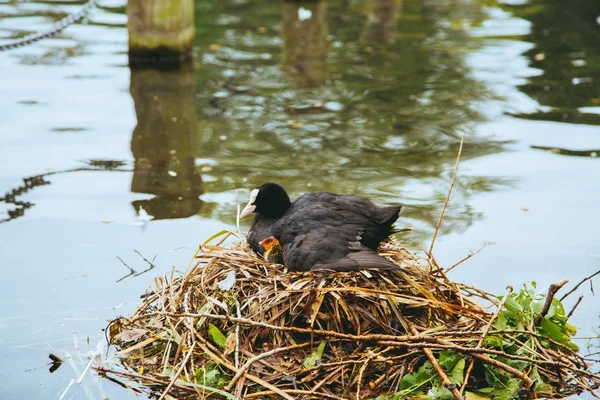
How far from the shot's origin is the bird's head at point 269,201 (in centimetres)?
536

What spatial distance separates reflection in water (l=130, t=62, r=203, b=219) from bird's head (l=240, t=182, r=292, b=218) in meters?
1.64

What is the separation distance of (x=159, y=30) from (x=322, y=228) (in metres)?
6.31

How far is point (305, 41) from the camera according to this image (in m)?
12.7

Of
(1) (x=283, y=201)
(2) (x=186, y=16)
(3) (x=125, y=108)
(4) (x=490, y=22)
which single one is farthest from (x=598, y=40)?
(1) (x=283, y=201)

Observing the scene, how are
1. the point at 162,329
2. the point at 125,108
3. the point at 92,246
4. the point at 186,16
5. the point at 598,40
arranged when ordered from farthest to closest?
the point at 598,40, the point at 186,16, the point at 125,108, the point at 92,246, the point at 162,329

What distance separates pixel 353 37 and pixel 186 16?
11.1 feet

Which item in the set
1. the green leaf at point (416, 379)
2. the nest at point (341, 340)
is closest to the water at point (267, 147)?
the nest at point (341, 340)

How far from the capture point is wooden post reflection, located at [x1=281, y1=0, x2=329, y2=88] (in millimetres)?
11016

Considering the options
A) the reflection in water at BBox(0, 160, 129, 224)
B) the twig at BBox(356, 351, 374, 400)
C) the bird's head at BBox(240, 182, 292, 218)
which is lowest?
the reflection in water at BBox(0, 160, 129, 224)

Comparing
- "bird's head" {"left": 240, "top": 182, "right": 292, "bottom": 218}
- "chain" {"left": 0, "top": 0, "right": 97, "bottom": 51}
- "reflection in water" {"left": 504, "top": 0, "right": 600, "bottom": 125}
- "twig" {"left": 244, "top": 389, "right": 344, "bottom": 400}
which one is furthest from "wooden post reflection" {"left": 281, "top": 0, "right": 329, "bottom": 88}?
"twig" {"left": 244, "top": 389, "right": 344, "bottom": 400}

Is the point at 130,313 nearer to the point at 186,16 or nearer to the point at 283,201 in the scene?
the point at 283,201

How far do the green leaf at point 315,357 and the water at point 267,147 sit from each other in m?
1.00

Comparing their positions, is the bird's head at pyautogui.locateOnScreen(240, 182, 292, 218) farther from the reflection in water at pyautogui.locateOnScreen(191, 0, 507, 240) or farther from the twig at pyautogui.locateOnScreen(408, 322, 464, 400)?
the reflection in water at pyautogui.locateOnScreen(191, 0, 507, 240)

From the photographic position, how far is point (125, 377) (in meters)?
4.58
